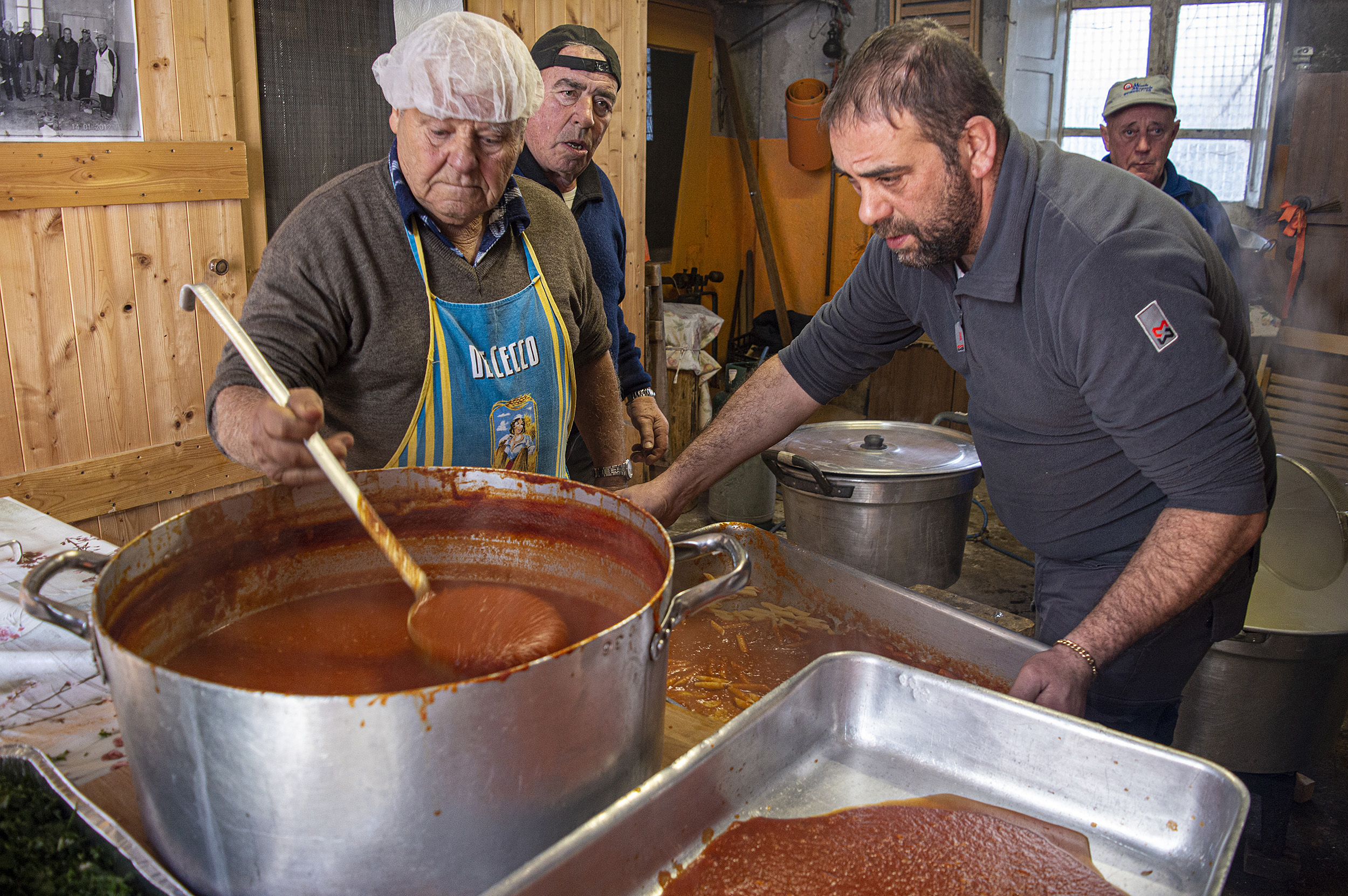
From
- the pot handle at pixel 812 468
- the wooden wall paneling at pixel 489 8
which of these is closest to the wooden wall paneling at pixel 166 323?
the wooden wall paneling at pixel 489 8

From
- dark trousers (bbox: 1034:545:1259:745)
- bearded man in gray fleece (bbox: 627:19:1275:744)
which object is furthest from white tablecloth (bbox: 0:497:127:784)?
dark trousers (bbox: 1034:545:1259:745)

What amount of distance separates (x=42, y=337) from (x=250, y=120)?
3.19 feet

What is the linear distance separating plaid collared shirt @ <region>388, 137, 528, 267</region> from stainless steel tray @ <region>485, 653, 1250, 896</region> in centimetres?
104

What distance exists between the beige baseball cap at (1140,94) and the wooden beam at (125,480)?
3.77 metres

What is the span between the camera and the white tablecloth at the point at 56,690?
47.9 inches

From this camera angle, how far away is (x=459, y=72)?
61.8 inches

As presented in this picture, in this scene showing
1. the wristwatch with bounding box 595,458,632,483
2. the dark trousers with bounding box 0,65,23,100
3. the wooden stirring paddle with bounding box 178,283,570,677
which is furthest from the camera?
the dark trousers with bounding box 0,65,23,100

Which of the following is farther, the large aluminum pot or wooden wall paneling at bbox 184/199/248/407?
wooden wall paneling at bbox 184/199/248/407

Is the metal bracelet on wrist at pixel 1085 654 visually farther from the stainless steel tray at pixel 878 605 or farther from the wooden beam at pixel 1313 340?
the wooden beam at pixel 1313 340

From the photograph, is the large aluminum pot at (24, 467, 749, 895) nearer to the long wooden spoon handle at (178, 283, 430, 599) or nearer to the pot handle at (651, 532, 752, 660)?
the pot handle at (651, 532, 752, 660)

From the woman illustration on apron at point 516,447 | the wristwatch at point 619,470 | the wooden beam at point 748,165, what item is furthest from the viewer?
the wooden beam at point 748,165

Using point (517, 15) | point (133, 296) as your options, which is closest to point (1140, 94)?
point (517, 15)

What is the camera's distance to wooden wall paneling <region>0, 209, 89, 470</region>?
2.76 metres

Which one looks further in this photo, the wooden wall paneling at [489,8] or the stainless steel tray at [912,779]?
the wooden wall paneling at [489,8]
